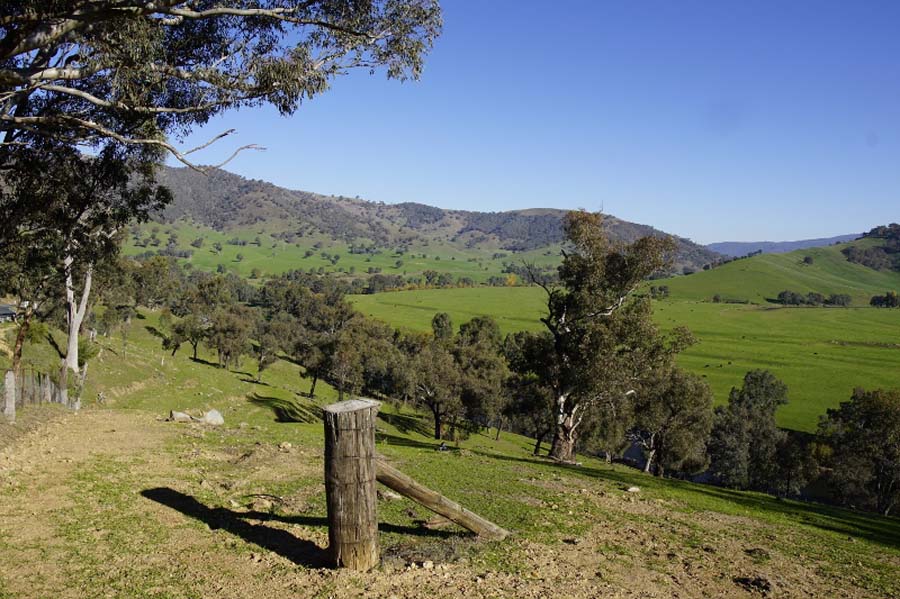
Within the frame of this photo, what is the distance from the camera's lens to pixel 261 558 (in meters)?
9.52

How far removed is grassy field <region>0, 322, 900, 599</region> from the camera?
350 inches

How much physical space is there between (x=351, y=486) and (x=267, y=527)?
10.3 ft

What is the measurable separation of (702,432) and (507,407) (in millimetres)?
21141

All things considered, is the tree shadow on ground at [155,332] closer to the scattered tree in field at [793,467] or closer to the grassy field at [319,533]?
the grassy field at [319,533]

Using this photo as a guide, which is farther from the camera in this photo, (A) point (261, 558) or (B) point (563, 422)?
(B) point (563, 422)

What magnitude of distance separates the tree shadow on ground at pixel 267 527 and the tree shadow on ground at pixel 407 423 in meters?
60.0

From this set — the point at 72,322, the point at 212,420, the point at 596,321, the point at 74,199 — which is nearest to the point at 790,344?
the point at 596,321

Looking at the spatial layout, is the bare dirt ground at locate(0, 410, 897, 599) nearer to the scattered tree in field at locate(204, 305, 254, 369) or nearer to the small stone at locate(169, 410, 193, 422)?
the small stone at locate(169, 410, 193, 422)

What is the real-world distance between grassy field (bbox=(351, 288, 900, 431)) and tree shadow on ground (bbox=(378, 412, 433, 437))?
5331 centimetres

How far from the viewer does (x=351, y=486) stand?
8945mm

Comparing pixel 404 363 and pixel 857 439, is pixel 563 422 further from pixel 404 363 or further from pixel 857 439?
pixel 404 363

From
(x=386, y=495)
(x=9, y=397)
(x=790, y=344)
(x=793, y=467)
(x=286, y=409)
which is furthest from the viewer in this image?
(x=790, y=344)

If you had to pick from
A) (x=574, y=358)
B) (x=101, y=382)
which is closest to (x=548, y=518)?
(x=574, y=358)

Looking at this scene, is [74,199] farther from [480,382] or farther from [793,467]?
[793,467]
